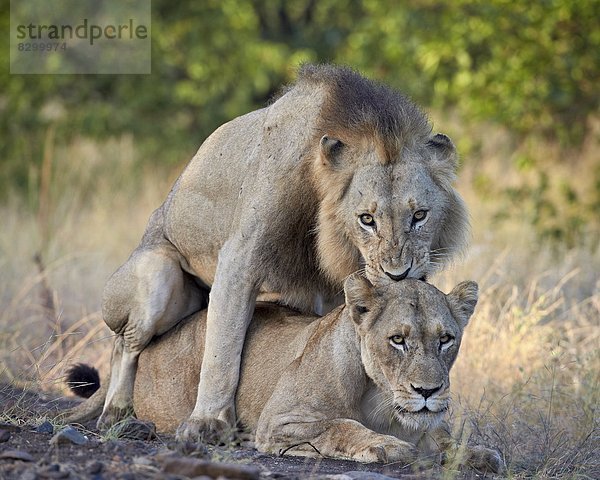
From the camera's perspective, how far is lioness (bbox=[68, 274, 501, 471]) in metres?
4.78

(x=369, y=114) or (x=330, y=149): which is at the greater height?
(x=369, y=114)

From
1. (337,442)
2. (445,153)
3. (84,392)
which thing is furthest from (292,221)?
(84,392)

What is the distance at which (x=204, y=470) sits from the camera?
3.96 meters

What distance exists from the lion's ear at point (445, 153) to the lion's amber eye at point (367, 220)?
0.53 meters

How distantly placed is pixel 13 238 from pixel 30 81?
448cm

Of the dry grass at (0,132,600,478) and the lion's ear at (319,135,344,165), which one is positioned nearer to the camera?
the lion's ear at (319,135,344,165)

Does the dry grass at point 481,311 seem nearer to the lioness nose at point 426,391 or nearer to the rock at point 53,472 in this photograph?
the lioness nose at point 426,391

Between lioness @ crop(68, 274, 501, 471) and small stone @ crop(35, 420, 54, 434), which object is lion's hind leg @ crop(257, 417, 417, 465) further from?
small stone @ crop(35, 420, 54, 434)

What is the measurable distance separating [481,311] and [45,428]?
10.7 ft

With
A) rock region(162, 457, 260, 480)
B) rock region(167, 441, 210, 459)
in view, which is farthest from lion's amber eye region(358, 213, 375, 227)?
rock region(162, 457, 260, 480)

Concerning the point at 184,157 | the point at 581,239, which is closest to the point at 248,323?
the point at 581,239

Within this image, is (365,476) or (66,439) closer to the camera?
(365,476)

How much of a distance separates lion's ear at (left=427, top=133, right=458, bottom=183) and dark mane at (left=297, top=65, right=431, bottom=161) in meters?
0.05

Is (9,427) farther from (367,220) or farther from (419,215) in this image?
(419,215)
